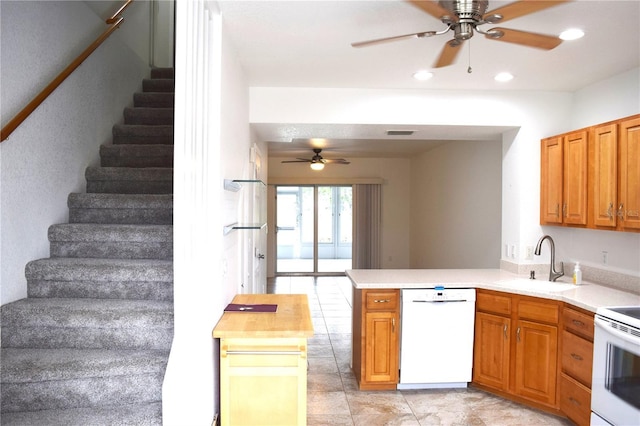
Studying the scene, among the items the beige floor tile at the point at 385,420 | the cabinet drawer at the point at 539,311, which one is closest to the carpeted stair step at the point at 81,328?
the beige floor tile at the point at 385,420

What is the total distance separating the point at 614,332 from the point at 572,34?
1788mm

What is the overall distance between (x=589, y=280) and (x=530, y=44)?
2.46 m

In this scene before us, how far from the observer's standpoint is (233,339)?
2.38 meters

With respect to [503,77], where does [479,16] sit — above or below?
below

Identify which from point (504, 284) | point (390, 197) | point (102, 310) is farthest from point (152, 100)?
point (390, 197)

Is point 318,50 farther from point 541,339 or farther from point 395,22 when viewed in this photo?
point 541,339

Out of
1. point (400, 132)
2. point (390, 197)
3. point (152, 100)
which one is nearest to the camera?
point (400, 132)

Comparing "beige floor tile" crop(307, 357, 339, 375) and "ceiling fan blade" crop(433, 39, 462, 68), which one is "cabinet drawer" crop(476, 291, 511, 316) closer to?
"beige floor tile" crop(307, 357, 339, 375)

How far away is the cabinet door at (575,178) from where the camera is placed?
349 centimetres

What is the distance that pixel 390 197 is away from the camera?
9.88 meters

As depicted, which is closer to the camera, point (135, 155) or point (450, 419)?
point (450, 419)

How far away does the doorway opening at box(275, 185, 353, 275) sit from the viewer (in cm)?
1019

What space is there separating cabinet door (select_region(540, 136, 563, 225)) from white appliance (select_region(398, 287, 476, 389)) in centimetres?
101

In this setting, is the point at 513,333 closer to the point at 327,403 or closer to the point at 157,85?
the point at 327,403
